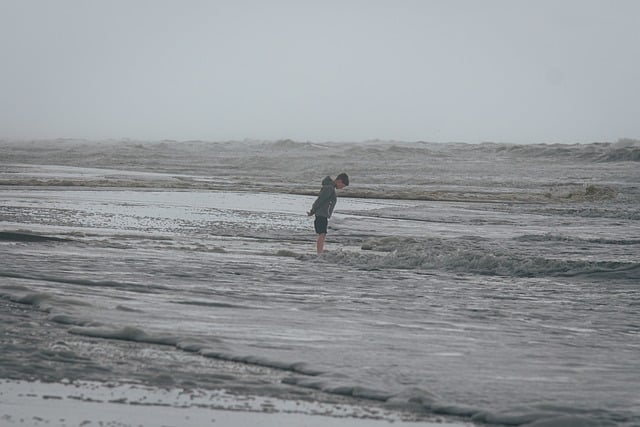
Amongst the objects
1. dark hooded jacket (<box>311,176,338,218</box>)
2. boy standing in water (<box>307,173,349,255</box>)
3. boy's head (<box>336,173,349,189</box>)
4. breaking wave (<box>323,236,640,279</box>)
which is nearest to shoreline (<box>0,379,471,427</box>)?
breaking wave (<box>323,236,640,279</box>)

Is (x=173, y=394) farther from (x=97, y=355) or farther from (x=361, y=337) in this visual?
(x=361, y=337)

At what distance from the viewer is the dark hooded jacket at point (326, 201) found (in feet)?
55.9

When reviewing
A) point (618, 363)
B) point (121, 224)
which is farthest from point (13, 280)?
point (121, 224)

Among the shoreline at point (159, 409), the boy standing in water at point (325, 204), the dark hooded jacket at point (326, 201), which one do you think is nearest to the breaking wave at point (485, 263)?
the boy standing in water at point (325, 204)

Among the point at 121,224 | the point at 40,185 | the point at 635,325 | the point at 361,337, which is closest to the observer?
the point at 361,337

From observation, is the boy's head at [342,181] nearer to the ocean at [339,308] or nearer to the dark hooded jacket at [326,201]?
the dark hooded jacket at [326,201]

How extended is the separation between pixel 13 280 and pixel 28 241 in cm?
484

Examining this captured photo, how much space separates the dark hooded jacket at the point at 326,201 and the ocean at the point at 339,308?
0.80 m

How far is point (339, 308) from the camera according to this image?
10.5 meters

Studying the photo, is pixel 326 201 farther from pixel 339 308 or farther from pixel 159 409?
pixel 159 409

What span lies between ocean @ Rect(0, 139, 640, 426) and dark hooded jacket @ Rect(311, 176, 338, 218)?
0.80 m

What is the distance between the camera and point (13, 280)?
10.8 metres

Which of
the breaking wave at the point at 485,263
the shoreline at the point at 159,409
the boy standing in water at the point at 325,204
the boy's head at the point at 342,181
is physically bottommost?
the shoreline at the point at 159,409

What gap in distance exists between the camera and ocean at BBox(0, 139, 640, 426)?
6.93 m
